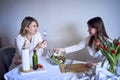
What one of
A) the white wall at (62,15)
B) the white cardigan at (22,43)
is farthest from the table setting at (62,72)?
the white wall at (62,15)

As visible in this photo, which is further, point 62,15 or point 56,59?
point 62,15

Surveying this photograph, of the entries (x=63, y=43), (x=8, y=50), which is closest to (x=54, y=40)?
(x=63, y=43)

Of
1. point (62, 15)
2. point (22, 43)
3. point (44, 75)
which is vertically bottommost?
point (44, 75)

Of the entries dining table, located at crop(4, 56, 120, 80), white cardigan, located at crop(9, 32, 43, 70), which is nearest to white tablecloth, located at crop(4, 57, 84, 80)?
dining table, located at crop(4, 56, 120, 80)

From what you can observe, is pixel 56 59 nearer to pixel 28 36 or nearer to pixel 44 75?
pixel 44 75

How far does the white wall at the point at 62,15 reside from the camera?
2.43 metres

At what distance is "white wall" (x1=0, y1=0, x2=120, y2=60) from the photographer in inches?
95.5

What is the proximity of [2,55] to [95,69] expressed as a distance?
1335 millimetres

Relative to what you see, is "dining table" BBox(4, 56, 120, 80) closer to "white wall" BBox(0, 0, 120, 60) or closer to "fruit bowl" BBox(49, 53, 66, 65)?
"fruit bowl" BBox(49, 53, 66, 65)

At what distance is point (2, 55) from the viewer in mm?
2266

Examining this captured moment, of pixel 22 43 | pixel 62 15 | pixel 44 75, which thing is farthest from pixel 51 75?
pixel 62 15

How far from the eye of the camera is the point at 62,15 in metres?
2.64

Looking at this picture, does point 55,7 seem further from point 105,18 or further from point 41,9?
point 105,18

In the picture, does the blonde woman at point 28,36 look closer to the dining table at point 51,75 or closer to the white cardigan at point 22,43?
the white cardigan at point 22,43
